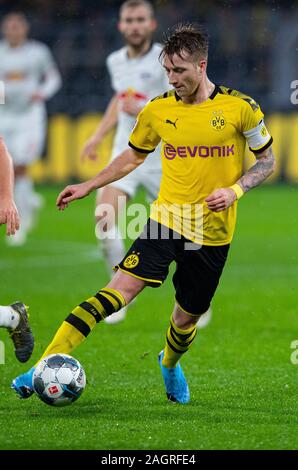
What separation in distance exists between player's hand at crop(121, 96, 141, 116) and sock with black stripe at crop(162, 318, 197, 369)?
287cm

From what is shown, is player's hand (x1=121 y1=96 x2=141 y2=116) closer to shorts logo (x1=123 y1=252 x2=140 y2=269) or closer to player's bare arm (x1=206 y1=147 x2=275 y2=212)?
player's bare arm (x1=206 y1=147 x2=275 y2=212)

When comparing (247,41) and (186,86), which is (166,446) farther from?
(247,41)

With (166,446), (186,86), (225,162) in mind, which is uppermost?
(186,86)

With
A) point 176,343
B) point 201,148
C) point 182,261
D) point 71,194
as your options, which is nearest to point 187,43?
point 201,148

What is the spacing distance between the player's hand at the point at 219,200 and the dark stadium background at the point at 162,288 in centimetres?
110

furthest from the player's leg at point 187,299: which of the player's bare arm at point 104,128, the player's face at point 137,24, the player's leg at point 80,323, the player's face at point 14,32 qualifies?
the player's face at point 14,32

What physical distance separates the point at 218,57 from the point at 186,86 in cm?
1490

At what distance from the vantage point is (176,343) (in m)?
6.37

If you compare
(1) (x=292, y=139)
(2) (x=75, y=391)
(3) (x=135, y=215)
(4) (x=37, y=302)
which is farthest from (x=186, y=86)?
(1) (x=292, y=139)

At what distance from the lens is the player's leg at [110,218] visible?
30.0ft

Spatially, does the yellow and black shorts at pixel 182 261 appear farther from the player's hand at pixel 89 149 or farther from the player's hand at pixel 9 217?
the player's hand at pixel 89 149

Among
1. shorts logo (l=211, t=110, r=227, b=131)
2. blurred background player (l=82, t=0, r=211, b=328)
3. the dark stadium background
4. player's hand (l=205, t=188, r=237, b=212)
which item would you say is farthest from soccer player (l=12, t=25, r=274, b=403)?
blurred background player (l=82, t=0, r=211, b=328)

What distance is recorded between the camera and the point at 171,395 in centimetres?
636

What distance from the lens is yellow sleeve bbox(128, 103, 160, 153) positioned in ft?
20.6
